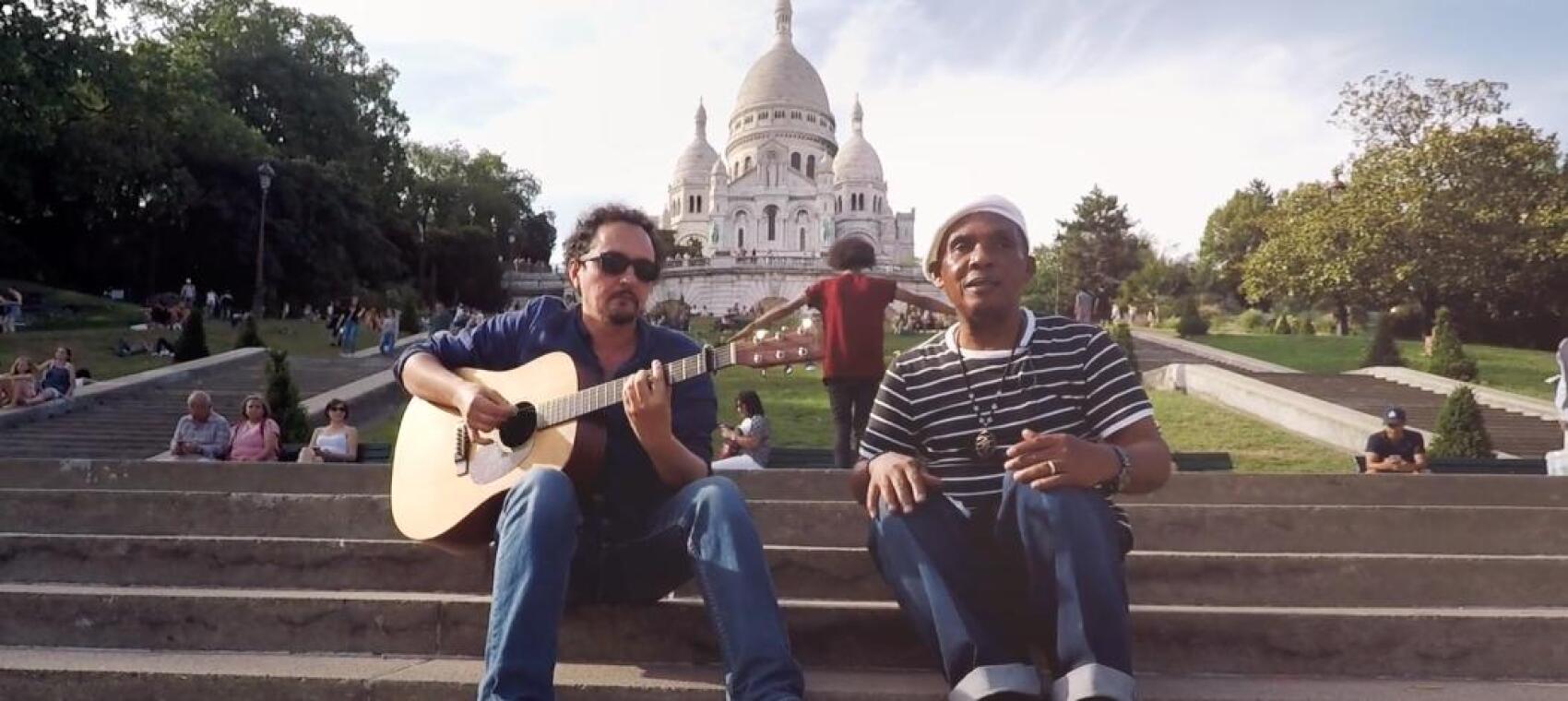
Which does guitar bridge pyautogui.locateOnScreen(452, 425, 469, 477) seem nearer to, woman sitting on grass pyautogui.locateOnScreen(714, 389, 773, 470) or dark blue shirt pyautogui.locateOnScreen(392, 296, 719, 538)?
dark blue shirt pyautogui.locateOnScreen(392, 296, 719, 538)

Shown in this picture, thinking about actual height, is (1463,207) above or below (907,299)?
above

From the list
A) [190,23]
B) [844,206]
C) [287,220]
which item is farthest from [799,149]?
[287,220]

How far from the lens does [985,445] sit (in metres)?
2.80

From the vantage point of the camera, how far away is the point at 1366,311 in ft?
132

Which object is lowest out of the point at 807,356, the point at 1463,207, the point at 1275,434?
the point at 1275,434

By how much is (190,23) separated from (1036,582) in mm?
49517

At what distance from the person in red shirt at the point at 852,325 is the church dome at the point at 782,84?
89.9m

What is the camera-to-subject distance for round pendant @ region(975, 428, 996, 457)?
2803 mm

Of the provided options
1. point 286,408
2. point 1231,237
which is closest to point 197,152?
point 286,408

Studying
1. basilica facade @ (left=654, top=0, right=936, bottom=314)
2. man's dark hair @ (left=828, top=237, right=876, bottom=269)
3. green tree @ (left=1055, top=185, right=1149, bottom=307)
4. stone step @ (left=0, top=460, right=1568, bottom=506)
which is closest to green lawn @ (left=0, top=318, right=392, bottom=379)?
stone step @ (left=0, top=460, right=1568, bottom=506)

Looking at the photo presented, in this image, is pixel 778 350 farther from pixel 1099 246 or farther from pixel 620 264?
pixel 1099 246

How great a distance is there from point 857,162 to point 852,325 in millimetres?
87571

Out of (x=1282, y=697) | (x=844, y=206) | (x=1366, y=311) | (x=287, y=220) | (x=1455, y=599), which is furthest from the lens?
(x=844, y=206)

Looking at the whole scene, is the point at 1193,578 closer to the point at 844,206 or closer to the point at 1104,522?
the point at 1104,522
